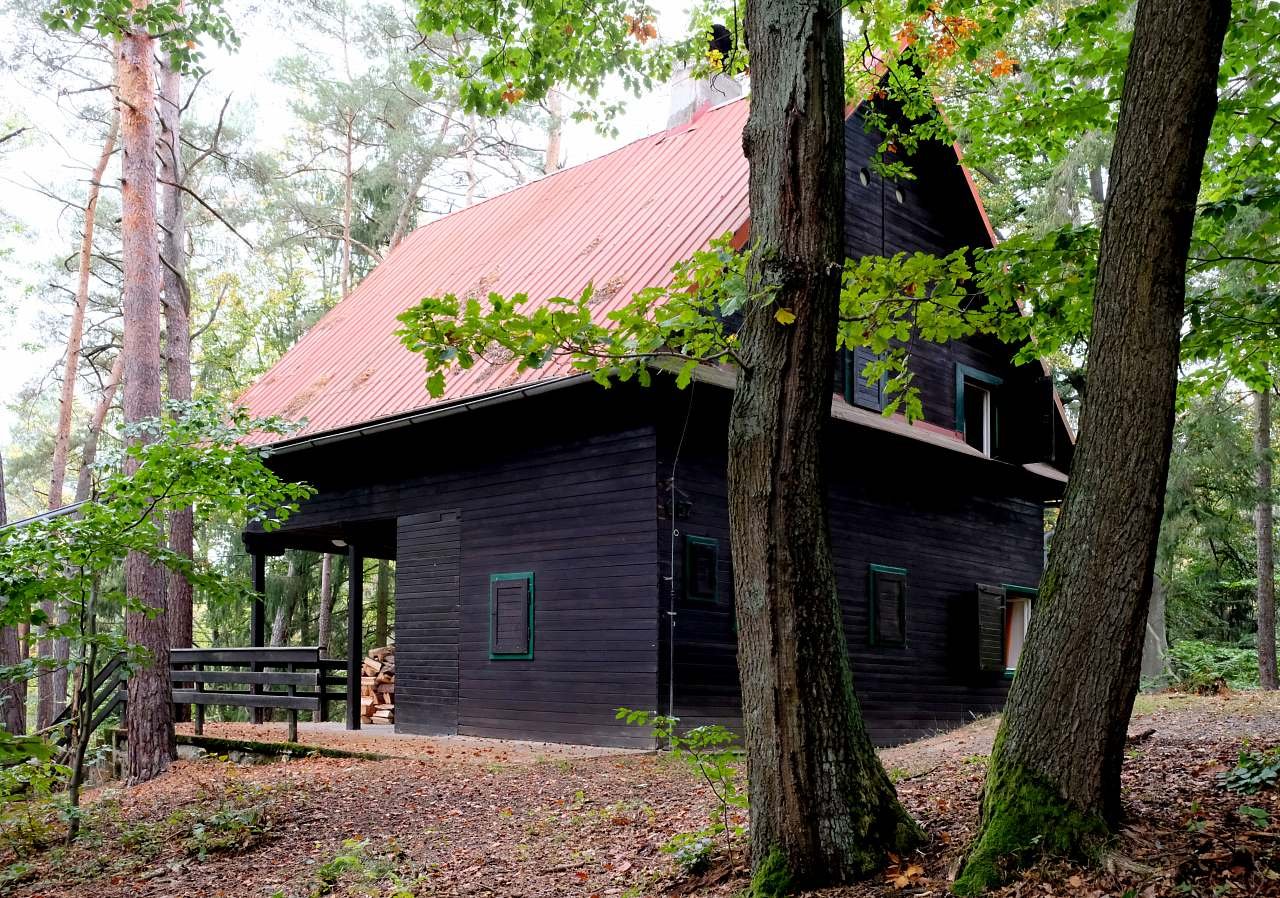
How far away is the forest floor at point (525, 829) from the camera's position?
4.59 m

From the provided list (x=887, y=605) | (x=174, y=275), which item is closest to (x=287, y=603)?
(x=174, y=275)

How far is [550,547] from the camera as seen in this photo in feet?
40.1

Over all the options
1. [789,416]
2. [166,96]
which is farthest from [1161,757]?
[166,96]

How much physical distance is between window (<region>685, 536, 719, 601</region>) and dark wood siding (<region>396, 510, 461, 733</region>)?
10.2ft

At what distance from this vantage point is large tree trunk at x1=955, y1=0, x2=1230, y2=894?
175 inches

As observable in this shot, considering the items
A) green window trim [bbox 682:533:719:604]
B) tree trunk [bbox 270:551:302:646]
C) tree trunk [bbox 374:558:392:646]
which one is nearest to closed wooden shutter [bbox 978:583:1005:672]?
green window trim [bbox 682:533:719:604]

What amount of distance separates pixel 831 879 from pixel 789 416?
1.98 metres

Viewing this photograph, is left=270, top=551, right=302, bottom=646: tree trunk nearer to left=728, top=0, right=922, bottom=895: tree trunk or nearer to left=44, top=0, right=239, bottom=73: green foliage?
left=44, top=0, right=239, bottom=73: green foliage

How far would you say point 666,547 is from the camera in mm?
Result: 11297

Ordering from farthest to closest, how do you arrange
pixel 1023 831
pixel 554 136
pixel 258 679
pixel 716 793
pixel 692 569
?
pixel 554 136 → pixel 258 679 → pixel 692 569 → pixel 716 793 → pixel 1023 831

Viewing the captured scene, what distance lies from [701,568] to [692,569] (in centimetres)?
15

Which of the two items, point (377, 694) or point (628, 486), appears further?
point (377, 694)

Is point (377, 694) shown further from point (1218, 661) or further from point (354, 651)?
point (1218, 661)

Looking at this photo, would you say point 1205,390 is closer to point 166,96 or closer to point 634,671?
point 634,671
